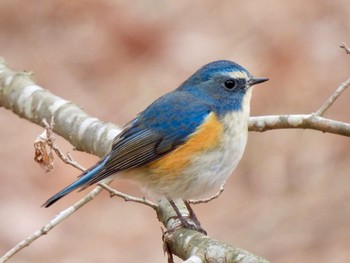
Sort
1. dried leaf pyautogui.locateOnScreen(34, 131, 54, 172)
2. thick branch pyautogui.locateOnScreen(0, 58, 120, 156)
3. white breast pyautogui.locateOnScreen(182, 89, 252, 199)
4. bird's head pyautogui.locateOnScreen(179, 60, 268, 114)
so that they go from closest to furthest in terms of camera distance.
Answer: dried leaf pyautogui.locateOnScreen(34, 131, 54, 172) → white breast pyautogui.locateOnScreen(182, 89, 252, 199) → bird's head pyautogui.locateOnScreen(179, 60, 268, 114) → thick branch pyautogui.locateOnScreen(0, 58, 120, 156)

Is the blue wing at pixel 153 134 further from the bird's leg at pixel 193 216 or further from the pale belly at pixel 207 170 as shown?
the bird's leg at pixel 193 216

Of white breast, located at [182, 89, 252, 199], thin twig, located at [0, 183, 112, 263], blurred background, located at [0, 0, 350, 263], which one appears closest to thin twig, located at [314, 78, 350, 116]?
white breast, located at [182, 89, 252, 199]

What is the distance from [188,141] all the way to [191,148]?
64mm

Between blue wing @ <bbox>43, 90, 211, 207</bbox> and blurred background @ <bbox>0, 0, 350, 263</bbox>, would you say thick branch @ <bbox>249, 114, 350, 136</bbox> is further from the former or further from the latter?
blurred background @ <bbox>0, 0, 350, 263</bbox>

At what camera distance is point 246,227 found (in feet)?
27.4

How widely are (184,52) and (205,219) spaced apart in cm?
250

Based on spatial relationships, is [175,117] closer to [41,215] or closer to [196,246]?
[196,246]

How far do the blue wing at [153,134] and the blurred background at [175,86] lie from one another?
10.3 feet

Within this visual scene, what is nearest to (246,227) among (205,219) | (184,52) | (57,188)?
(205,219)

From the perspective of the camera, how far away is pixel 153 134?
4.95 m

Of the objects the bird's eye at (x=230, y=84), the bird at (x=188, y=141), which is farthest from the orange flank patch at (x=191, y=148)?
the bird's eye at (x=230, y=84)

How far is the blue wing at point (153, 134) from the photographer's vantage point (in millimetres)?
4785

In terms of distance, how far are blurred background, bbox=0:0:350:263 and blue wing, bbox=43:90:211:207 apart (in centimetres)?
313

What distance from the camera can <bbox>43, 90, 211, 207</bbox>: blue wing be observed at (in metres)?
4.79
